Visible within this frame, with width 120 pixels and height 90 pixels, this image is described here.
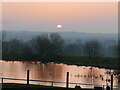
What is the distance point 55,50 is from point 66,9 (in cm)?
307

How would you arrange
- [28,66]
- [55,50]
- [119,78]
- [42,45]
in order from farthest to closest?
[28,66] → [55,50] → [42,45] → [119,78]

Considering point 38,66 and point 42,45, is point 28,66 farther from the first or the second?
point 42,45

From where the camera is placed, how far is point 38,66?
7484 millimetres

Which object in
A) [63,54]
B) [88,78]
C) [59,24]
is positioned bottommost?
[88,78]

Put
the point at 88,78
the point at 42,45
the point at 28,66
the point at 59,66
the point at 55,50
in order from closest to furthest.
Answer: the point at 42,45 → the point at 55,50 → the point at 88,78 → the point at 28,66 → the point at 59,66

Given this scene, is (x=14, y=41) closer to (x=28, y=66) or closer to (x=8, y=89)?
(x=8, y=89)

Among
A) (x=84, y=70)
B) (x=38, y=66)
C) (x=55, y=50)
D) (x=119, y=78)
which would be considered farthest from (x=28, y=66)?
(x=119, y=78)

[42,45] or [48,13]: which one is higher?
[48,13]

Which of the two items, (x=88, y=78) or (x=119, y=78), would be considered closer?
(x=119, y=78)

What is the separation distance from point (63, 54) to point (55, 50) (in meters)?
0.22

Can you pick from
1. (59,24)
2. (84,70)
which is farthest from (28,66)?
(59,24)

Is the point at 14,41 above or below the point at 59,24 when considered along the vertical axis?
below

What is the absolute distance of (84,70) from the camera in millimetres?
7863

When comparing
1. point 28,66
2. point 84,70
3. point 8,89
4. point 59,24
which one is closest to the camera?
point 8,89
